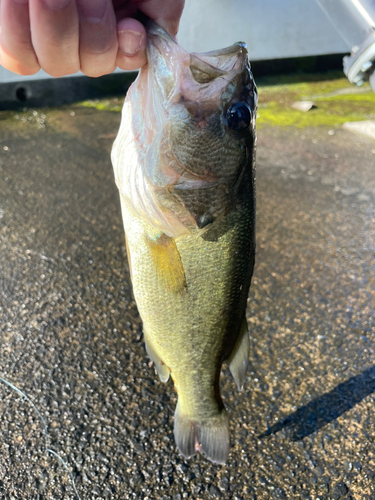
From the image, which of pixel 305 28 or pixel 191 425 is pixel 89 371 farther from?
pixel 305 28

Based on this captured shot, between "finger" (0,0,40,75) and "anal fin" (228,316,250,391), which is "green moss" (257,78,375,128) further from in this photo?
"finger" (0,0,40,75)

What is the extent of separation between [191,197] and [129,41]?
0.44 m

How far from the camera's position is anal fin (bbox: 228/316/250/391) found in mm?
1431

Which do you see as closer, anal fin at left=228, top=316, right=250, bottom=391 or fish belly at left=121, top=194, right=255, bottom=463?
fish belly at left=121, top=194, right=255, bottom=463

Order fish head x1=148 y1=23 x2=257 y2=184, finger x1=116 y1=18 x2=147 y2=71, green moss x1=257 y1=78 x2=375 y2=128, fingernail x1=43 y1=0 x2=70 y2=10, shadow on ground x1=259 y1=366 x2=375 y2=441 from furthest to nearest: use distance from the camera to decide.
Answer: green moss x1=257 y1=78 x2=375 y2=128 → shadow on ground x1=259 y1=366 x2=375 y2=441 → fish head x1=148 y1=23 x2=257 y2=184 → finger x1=116 y1=18 x2=147 y2=71 → fingernail x1=43 y1=0 x2=70 y2=10

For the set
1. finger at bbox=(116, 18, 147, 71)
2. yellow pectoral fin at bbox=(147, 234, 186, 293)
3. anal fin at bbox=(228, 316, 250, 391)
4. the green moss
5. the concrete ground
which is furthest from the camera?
the green moss

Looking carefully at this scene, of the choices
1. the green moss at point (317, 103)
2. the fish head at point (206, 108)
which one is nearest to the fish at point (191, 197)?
the fish head at point (206, 108)

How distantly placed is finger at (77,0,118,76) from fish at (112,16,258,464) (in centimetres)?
14

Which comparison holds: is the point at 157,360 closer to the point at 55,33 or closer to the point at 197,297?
the point at 197,297

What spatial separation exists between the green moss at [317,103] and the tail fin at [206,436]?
189 inches

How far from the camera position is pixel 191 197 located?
118 centimetres

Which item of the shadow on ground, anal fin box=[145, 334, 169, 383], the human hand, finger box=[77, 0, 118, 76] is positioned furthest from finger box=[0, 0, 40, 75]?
the shadow on ground

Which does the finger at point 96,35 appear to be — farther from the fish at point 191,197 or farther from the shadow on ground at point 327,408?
the shadow on ground at point 327,408

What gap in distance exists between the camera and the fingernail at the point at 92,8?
80cm
